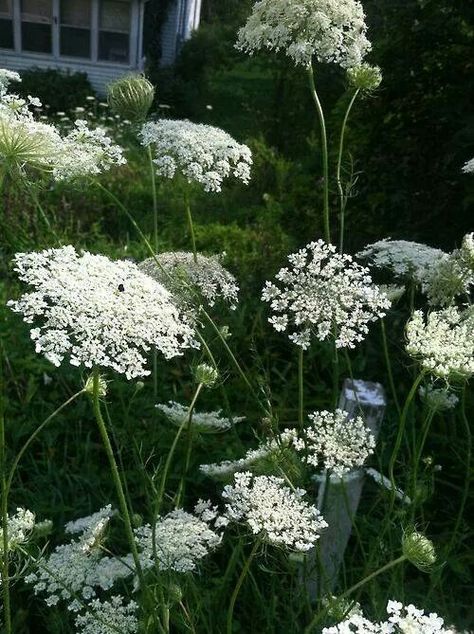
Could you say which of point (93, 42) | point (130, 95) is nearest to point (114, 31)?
point (93, 42)

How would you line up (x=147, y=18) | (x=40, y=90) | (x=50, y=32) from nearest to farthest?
1. (x=40, y=90)
2. (x=50, y=32)
3. (x=147, y=18)

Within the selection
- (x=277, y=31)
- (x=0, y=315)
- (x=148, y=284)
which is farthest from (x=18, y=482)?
(x=277, y=31)

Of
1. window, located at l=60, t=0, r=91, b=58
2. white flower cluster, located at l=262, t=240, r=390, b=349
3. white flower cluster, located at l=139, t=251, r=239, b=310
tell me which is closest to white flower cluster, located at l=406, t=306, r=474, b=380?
white flower cluster, located at l=262, t=240, r=390, b=349

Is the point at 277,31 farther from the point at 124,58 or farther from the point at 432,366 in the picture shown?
the point at 124,58

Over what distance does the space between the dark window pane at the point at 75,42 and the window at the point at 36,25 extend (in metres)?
0.34

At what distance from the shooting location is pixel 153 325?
1.81 m

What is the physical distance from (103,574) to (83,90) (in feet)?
50.6

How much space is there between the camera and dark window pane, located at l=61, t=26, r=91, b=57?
17344 millimetres

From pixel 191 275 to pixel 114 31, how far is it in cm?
1644

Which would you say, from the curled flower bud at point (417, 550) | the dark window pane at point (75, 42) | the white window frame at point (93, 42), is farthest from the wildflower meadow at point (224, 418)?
the dark window pane at point (75, 42)

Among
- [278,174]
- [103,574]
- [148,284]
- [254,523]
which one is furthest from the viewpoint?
[278,174]

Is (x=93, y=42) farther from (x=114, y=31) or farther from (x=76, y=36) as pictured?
(x=114, y=31)

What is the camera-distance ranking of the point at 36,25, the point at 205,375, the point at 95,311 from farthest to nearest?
the point at 36,25
the point at 205,375
the point at 95,311

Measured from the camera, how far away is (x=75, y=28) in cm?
1730
